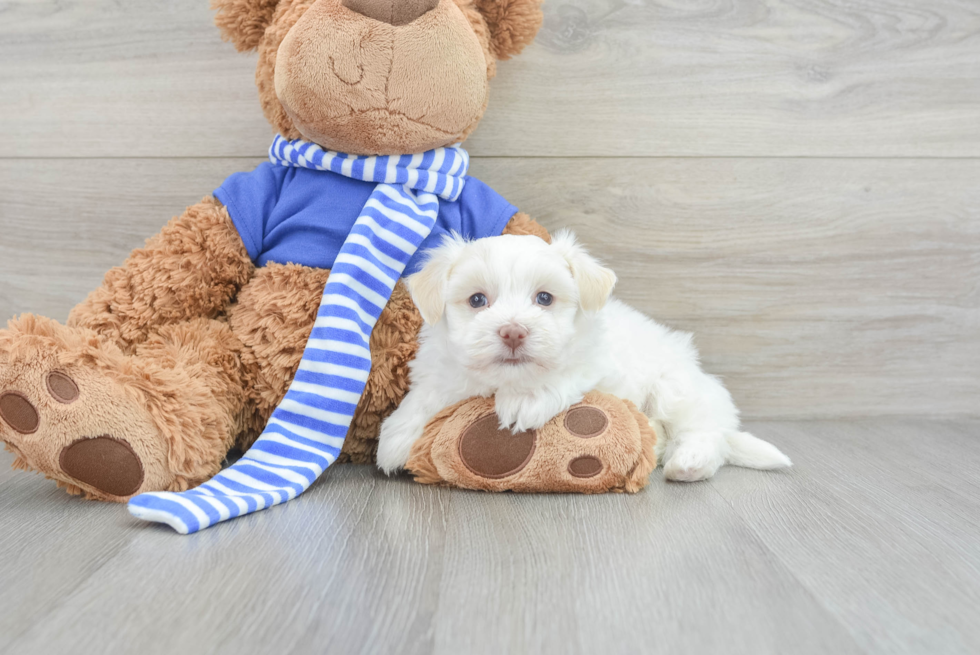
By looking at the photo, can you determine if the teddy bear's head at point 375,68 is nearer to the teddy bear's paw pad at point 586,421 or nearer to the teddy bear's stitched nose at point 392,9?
the teddy bear's stitched nose at point 392,9

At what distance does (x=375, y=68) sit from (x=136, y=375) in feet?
1.84

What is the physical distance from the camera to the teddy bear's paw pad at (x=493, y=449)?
103 cm

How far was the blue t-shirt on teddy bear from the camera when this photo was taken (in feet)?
3.90

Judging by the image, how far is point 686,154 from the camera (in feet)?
4.80

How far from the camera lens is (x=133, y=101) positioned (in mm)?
1457

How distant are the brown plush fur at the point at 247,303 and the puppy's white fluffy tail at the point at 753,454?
493mm

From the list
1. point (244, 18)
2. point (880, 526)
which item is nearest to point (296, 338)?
point (244, 18)

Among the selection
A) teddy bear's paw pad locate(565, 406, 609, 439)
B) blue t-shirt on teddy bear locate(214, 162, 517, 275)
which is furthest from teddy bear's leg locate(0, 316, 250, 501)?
teddy bear's paw pad locate(565, 406, 609, 439)

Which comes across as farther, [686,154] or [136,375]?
[686,154]

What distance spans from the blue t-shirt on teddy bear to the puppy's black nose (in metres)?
0.27

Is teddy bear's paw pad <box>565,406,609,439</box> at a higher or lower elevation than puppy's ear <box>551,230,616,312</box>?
lower

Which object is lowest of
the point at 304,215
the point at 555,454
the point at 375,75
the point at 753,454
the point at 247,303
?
the point at 753,454

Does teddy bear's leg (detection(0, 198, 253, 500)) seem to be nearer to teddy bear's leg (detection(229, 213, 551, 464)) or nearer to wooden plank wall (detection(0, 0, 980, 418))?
teddy bear's leg (detection(229, 213, 551, 464))

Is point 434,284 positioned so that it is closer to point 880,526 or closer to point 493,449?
point 493,449
